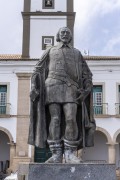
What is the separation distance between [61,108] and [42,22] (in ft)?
73.1

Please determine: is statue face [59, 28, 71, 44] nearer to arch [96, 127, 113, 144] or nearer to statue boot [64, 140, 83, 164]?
statue boot [64, 140, 83, 164]

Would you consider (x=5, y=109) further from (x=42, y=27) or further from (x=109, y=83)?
(x=109, y=83)

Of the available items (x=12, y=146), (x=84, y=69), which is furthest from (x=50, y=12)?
(x=84, y=69)

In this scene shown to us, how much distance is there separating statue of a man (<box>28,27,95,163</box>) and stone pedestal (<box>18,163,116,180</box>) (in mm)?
355

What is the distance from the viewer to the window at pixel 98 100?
2598 cm

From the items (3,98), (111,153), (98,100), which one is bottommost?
(111,153)

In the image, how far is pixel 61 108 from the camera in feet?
19.5

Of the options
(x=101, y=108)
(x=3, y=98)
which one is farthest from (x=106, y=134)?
(x=3, y=98)

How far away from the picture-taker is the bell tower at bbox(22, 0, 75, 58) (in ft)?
89.7

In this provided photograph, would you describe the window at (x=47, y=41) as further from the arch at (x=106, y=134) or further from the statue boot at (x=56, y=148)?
the statue boot at (x=56, y=148)

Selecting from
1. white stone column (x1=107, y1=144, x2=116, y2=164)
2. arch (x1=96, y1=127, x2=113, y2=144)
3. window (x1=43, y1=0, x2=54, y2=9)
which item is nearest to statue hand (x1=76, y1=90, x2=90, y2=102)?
white stone column (x1=107, y1=144, x2=116, y2=164)

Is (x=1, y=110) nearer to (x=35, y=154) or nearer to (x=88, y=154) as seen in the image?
(x=35, y=154)

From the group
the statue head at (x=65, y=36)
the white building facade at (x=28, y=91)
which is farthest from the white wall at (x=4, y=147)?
the statue head at (x=65, y=36)

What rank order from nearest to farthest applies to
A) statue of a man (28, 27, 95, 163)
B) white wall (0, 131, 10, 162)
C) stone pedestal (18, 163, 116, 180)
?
stone pedestal (18, 163, 116, 180), statue of a man (28, 27, 95, 163), white wall (0, 131, 10, 162)
